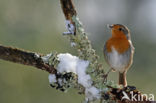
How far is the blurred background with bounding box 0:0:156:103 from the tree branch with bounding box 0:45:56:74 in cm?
410

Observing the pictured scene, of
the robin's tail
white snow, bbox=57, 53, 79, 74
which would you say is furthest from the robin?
white snow, bbox=57, 53, 79, 74

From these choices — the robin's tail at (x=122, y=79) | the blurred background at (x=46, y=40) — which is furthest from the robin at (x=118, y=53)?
the blurred background at (x=46, y=40)

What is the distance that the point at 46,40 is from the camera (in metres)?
7.46

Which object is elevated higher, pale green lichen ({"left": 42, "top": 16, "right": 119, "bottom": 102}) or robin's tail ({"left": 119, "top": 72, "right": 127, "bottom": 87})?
robin's tail ({"left": 119, "top": 72, "right": 127, "bottom": 87})

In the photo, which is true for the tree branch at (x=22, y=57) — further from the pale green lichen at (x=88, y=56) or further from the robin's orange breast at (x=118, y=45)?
the robin's orange breast at (x=118, y=45)

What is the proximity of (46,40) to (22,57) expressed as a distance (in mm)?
5010

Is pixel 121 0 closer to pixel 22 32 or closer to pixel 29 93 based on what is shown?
pixel 22 32

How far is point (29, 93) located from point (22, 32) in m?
1.26

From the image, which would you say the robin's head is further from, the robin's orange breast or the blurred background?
the blurred background

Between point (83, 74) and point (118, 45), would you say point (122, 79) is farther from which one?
point (83, 74)

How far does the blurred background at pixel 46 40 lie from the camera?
673cm

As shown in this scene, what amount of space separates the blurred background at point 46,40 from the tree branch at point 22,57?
410 centimetres

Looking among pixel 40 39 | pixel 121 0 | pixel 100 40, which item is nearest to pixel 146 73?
pixel 100 40

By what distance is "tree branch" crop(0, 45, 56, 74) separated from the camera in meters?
2.42
